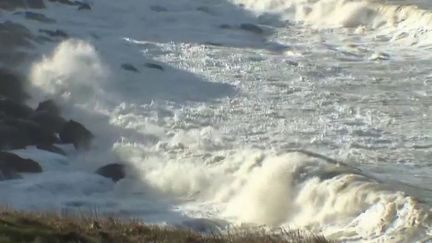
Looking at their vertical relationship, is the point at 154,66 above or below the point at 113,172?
above

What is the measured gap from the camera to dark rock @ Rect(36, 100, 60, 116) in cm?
2434

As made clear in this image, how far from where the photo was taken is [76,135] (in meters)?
22.1

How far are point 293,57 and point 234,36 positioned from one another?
5941 millimetres

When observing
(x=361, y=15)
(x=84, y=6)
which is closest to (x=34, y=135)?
(x=361, y=15)

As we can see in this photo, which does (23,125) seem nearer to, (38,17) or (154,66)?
(154,66)

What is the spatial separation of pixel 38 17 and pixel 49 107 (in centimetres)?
1437

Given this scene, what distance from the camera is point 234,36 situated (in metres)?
38.8

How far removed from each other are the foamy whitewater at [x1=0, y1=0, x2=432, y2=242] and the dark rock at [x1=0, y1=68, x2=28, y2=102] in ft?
1.37

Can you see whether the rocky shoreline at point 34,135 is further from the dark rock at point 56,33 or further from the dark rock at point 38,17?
the dark rock at point 38,17

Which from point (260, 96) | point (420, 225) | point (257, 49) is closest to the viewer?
point (420, 225)

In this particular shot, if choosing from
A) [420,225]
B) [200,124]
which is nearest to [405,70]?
[200,124]

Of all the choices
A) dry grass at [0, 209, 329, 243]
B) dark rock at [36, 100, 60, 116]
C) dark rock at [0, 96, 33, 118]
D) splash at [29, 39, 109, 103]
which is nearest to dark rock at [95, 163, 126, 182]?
dark rock at [0, 96, 33, 118]

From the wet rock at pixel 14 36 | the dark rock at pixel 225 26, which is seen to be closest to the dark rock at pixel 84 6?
the dark rock at pixel 225 26

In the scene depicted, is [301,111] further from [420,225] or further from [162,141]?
[420,225]
